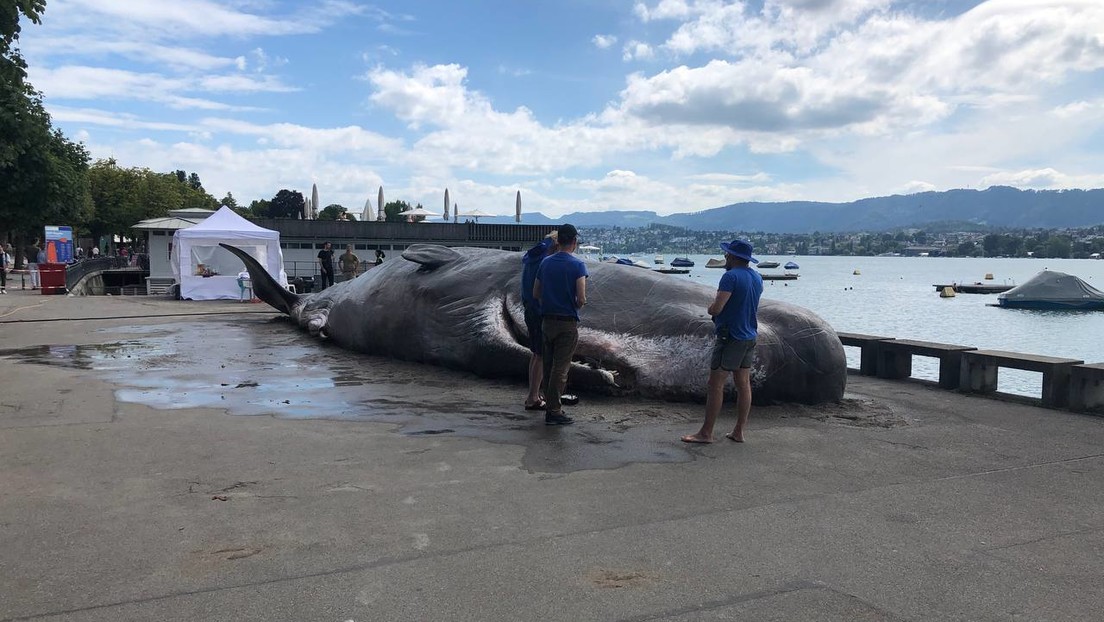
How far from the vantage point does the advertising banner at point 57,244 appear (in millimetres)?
35416

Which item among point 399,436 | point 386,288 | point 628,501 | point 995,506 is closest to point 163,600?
point 628,501

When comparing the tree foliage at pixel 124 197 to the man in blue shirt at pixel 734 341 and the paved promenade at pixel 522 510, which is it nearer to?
the paved promenade at pixel 522 510

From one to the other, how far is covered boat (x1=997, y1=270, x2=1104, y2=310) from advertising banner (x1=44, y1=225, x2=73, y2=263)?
219ft

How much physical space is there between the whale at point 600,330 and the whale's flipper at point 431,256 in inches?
0.6

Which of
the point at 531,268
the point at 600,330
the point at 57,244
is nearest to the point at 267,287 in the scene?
the point at 531,268

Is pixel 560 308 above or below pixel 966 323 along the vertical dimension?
above

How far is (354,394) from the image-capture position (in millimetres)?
9102

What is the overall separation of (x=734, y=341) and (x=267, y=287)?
1245 centimetres

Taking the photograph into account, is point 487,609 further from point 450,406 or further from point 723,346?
point 450,406

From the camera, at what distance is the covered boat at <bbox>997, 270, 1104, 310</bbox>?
59969 millimetres

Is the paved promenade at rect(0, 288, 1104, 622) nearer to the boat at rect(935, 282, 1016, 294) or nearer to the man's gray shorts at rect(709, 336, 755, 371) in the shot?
the man's gray shorts at rect(709, 336, 755, 371)

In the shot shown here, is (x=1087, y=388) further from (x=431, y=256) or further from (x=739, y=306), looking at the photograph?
(x=431, y=256)

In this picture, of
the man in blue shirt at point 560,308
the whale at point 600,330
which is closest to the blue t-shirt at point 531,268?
the man in blue shirt at point 560,308

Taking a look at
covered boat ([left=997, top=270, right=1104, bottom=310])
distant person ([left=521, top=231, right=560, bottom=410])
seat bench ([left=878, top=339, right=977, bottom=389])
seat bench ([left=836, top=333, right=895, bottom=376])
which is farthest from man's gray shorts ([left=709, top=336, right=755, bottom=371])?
covered boat ([left=997, top=270, right=1104, bottom=310])
